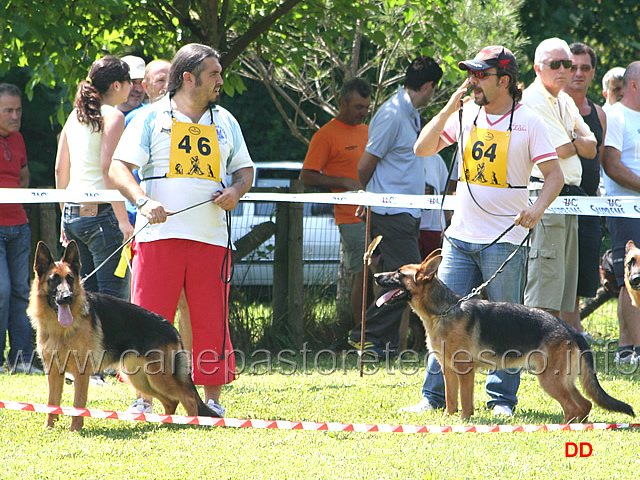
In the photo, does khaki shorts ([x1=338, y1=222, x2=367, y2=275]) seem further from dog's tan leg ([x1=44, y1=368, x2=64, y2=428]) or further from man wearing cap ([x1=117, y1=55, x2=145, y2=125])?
dog's tan leg ([x1=44, y1=368, x2=64, y2=428])

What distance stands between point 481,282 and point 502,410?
90 centimetres

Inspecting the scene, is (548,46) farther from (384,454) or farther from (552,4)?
(552,4)

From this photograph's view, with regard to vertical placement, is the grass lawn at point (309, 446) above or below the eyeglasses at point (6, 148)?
below

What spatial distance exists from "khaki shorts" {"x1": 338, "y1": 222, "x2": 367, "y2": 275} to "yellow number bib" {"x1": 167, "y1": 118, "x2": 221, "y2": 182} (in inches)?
137

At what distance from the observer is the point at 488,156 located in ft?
17.9

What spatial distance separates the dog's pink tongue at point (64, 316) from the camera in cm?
484

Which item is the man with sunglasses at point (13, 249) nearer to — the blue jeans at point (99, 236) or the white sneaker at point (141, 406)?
the blue jeans at point (99, 236)

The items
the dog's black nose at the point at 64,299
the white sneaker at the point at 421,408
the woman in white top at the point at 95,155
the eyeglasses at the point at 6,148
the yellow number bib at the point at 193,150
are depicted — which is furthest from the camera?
the eyeglasses at the point at 6,148

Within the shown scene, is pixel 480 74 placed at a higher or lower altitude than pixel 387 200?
higher

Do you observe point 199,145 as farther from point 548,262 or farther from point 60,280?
point 548,262

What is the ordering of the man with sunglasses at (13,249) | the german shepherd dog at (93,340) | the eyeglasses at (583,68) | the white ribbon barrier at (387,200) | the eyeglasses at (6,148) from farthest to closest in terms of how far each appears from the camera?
the eyeglasses at (583,68)
the eyeglasses at (6,148)
the man with sunglasses at (13,249)
the white ribbon barrier at (387,200)
the german shepherd dog at (93,340)

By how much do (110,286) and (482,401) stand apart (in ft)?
10.4

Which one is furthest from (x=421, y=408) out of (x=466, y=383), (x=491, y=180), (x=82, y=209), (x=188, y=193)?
(x=82, y=209)

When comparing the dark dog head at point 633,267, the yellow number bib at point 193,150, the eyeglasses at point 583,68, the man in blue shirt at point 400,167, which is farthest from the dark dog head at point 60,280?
the eyeglasses at point 583,68
